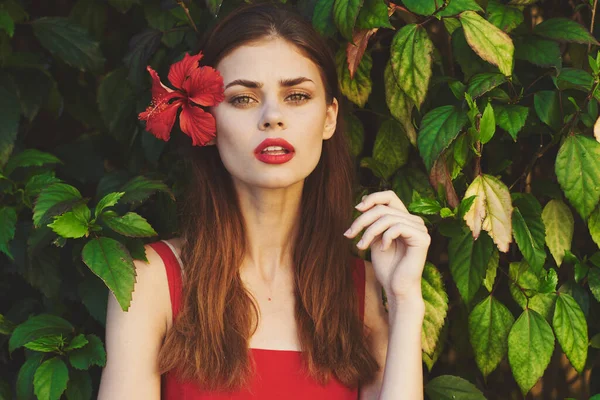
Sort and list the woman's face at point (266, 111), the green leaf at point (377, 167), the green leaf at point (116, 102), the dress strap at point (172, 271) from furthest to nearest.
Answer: the green leaf at point (116, 102)
the green leaf at point (377, 167)
the dress strap at point (172, 271)
the woman's face at point (266, 111)

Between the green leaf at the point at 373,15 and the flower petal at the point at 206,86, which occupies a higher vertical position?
the green leaf at the point at 373,15

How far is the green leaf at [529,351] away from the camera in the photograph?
4.92 ft

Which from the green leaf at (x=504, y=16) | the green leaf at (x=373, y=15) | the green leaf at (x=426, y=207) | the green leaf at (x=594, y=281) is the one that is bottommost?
the green leaf at (x=594, y=281)

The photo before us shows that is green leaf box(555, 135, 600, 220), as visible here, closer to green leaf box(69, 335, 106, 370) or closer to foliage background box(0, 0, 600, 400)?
foliage background box(0, 0, 600, 400)

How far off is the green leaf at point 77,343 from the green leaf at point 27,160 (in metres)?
0.37

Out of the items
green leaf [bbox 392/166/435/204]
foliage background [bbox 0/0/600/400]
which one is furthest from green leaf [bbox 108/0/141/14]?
green leaf [bbox 392/166/435/204]

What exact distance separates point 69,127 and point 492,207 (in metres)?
1.09

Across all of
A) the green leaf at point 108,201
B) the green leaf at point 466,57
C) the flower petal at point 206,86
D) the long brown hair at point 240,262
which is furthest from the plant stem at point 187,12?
the green leaf at point 466,57

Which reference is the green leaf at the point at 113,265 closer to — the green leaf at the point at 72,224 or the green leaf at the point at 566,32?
the green leaf at the point at 72,224

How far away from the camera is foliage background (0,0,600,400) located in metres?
1.46

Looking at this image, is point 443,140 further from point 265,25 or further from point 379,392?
point 379,392

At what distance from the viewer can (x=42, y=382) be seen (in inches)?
58.0

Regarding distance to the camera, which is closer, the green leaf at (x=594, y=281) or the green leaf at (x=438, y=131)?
the green leaf at (x=438, y=131)

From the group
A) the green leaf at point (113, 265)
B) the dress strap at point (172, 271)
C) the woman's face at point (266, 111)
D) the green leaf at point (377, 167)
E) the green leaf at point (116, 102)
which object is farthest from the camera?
the green leaf at point (116, 102)
